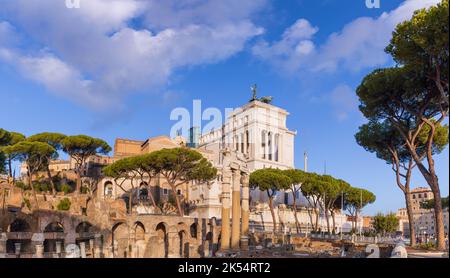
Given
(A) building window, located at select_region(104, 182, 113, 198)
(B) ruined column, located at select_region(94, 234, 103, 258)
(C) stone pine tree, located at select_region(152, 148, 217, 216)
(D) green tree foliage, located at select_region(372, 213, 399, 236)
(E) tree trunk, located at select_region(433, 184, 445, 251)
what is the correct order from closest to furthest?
(E) tree trunk, located at select_region(433, 184, 445, 251) → (B) ruined column, located at select_region(94, 234, 103, 258) → (C) stone pine tree, located at select_region(152, 148, 217, 216) → (A) building window, located at select_region(104, 182, 113, 198) → (D) green tree foliage, located at select_region(372, 213, 399, 236)

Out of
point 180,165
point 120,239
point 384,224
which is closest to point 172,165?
point 180,165

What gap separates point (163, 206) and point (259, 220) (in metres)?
10.3

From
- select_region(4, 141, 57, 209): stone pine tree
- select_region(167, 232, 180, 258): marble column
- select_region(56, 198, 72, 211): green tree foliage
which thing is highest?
select_region(4, 141, 57, 209): stone pine tree

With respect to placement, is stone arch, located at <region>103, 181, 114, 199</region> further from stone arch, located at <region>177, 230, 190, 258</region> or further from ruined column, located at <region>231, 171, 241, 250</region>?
ruined column, located at <region>231, 171, 241, 250</region>

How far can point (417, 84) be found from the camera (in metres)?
20.0

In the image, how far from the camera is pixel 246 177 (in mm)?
24016

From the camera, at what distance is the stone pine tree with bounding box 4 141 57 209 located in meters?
41.5

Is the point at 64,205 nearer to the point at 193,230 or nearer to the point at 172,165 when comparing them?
the point at 172,165

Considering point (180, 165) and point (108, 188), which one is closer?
point (180, 165)

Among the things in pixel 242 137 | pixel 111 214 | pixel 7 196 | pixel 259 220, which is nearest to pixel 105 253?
pixel 111 214

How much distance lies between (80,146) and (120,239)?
14.1 m

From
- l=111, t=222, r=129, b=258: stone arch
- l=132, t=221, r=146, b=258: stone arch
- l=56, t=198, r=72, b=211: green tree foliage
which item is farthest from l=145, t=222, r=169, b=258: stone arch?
l=56, t=198, r=72, b=211: green tree foliage

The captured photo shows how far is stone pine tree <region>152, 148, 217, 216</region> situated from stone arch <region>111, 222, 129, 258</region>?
17.8 ft

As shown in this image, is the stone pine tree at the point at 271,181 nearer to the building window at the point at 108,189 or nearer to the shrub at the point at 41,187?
the building window at the point at 108,189
